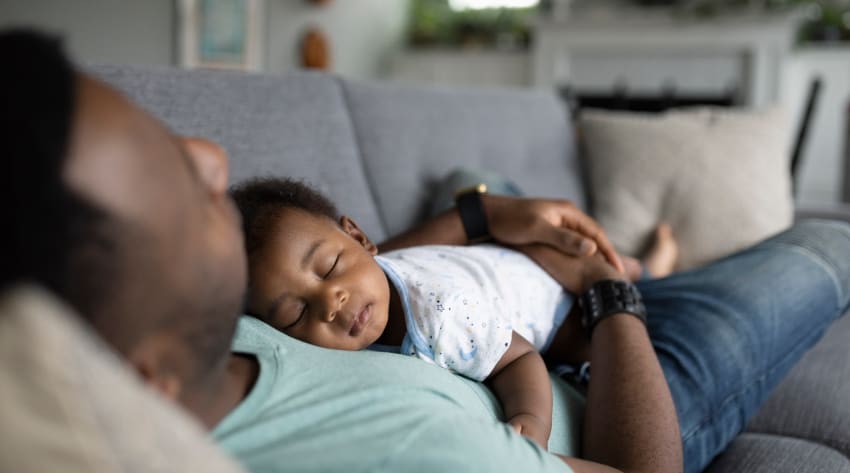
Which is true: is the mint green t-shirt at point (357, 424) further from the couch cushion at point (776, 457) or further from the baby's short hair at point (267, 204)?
the couch cushion at point (776, 457)

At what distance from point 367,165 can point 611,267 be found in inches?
28.9

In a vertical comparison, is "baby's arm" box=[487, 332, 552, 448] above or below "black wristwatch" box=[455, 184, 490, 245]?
below

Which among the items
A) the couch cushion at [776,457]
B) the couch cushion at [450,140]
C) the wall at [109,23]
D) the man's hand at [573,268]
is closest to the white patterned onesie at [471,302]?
the man's hand at [573,268]

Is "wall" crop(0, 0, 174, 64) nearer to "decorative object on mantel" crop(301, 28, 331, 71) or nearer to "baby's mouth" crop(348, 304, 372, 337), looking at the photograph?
"decorative object on mantel" crop(301, 28, 331, 71)

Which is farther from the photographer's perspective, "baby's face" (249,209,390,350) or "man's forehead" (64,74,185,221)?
"baby's face" (249,209,390,350)

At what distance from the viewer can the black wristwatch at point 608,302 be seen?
116 centimetres

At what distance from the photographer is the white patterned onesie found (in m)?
0.98

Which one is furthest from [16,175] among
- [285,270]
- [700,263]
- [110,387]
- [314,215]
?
[700,263]

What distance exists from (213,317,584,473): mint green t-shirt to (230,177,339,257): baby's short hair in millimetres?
238

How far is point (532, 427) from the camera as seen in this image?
890mm

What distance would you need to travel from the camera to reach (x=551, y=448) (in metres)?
0.96

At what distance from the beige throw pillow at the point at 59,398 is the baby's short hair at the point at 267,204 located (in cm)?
56

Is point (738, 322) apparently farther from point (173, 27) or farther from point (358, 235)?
point (173, 27)

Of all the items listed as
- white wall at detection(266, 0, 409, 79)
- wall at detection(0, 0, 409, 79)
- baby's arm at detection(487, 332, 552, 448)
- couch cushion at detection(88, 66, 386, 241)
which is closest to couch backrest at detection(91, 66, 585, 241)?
couch cushion at detection(88, 66, 386, 241)
